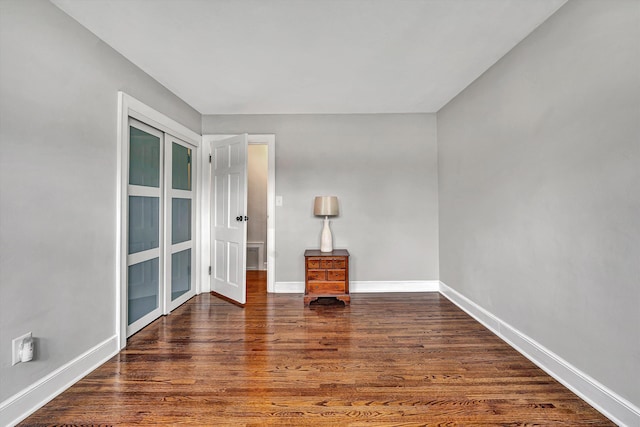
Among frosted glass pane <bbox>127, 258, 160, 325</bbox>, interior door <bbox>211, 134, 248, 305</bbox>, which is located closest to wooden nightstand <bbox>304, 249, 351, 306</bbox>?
interior door <bbox>211, 134, 248, 305</bbox>

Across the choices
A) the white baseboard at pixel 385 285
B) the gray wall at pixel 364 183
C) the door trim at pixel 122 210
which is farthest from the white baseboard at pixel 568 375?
the door trim at pixel 122 210

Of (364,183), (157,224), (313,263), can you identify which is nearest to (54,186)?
(157,224)

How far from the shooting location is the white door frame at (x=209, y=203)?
12.0 feet

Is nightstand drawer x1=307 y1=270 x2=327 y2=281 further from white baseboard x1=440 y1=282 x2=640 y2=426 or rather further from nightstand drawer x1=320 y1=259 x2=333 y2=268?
white baseboard x1=440 y1=282 x2=640 y2=426

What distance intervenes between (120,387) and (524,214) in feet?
9.76

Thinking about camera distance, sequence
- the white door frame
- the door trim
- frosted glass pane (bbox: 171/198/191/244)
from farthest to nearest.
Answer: the white door frame < frosted glass pane (bbox: 171/198/191/244) < the door trim

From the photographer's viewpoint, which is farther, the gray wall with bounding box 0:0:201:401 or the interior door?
the interior door

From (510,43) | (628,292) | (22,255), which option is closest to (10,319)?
(22,255)

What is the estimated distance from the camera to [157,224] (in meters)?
2.80

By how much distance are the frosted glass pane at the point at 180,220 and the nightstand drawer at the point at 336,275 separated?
1715mm

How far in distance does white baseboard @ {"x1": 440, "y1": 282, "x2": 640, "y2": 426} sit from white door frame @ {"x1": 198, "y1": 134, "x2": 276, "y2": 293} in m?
2.36

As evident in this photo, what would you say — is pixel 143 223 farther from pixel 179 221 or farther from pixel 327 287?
pixel 327 287

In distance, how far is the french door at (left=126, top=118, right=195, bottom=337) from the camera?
248 centimetres

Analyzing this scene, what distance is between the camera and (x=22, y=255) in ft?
5.10
